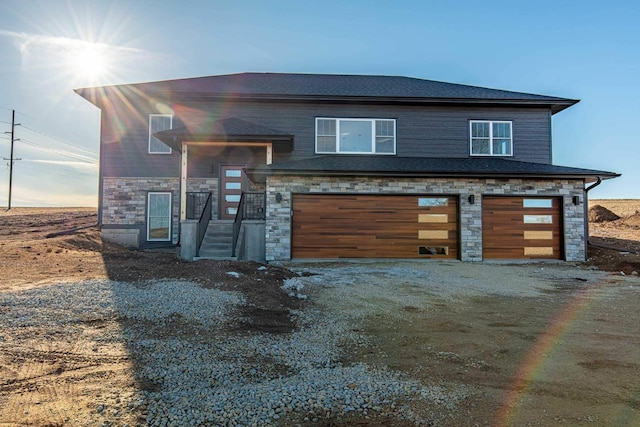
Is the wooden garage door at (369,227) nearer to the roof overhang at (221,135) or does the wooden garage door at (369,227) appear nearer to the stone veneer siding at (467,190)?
the stone veneer siding at (467,190)

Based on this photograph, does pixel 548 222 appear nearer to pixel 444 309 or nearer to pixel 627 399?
pixel 444 309

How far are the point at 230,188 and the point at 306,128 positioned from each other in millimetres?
3524

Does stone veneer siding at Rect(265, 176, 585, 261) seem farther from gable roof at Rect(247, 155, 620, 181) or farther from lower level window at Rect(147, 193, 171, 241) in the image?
lower level window at Rect(147, 193, 171, 241)

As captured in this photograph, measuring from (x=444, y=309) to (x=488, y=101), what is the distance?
10169 mm

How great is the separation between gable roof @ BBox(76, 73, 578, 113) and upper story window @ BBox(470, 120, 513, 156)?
81cm

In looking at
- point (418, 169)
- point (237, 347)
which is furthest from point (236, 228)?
point (237, 347)

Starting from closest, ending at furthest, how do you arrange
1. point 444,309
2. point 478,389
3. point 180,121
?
point 478,389 → point 444,309 → point 180,121

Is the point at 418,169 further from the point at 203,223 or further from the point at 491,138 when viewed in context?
the point at 203,223

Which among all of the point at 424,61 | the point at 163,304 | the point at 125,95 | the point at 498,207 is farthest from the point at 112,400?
the point at 424,61

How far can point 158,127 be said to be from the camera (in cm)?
1384

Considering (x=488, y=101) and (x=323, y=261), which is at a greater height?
(x=488, y=101)

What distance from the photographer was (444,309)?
6.03 m

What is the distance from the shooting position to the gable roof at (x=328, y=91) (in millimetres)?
13211

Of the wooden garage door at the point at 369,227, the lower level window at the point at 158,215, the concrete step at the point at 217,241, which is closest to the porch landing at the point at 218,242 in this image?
the concrete step at the point at 217,241
